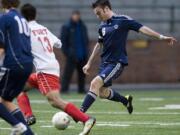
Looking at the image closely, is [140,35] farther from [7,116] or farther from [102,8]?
[7,116]

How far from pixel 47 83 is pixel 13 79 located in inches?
77.9

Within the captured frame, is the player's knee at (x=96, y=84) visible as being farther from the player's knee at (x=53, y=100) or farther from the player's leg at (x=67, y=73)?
the player's leg at (x=67, y=73)

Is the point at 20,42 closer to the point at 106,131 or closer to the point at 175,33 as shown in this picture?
the point at 106,131

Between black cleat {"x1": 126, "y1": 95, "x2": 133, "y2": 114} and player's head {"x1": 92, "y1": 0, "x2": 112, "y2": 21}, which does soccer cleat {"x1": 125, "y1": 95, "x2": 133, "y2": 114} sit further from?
player's head {"x1": 92, "y1": 0, "x2": 112, "y2": 21}

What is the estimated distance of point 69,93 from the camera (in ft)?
81.2

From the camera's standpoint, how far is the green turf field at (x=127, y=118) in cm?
1340

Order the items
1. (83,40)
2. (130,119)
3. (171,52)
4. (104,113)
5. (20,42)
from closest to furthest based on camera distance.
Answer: (20,42) < (130,119) < (104,113) < (83,40) < (171,52)

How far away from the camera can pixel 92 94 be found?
46.7 feet

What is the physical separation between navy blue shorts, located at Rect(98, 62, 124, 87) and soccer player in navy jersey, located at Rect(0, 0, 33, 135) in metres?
3.25

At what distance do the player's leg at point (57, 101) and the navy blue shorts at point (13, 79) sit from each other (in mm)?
1544

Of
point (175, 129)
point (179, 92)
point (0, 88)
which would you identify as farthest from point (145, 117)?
point (179, 92)

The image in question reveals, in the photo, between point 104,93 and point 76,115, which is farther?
point 104,93

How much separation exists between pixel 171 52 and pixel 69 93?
4.98 metres

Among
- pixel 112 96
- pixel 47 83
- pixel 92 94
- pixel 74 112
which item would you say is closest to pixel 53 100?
pixel 47 83
